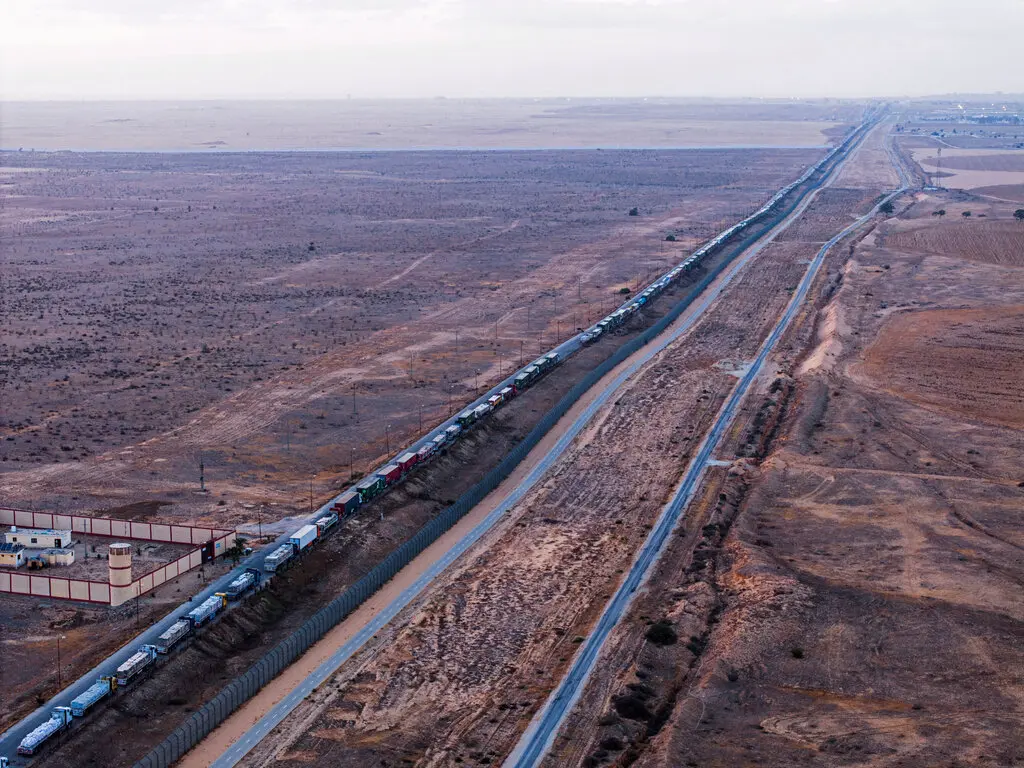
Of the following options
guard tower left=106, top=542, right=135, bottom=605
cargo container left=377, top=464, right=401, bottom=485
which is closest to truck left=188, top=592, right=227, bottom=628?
guard tower left=106, top=542, right=135, bottom=605

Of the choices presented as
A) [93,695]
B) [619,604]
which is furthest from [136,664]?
[619,604]

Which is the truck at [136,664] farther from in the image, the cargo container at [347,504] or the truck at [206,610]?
the cargo container at [347,504]

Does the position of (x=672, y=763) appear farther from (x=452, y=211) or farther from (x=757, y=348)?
(x=452, y=211)

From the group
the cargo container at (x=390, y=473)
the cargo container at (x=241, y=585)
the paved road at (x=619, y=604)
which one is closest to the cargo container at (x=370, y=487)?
the cargo container at (x=390, y=473)

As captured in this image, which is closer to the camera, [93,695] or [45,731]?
[45,731]

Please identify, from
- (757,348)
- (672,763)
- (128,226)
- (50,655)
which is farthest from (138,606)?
(128,226)

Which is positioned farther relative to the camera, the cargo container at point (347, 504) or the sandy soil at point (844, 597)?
the cargo container at point (347, 504)

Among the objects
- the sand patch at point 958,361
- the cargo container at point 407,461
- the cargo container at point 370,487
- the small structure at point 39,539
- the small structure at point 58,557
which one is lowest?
the small structure at point 58,557

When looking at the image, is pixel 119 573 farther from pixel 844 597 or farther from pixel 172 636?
pixel 844 597
